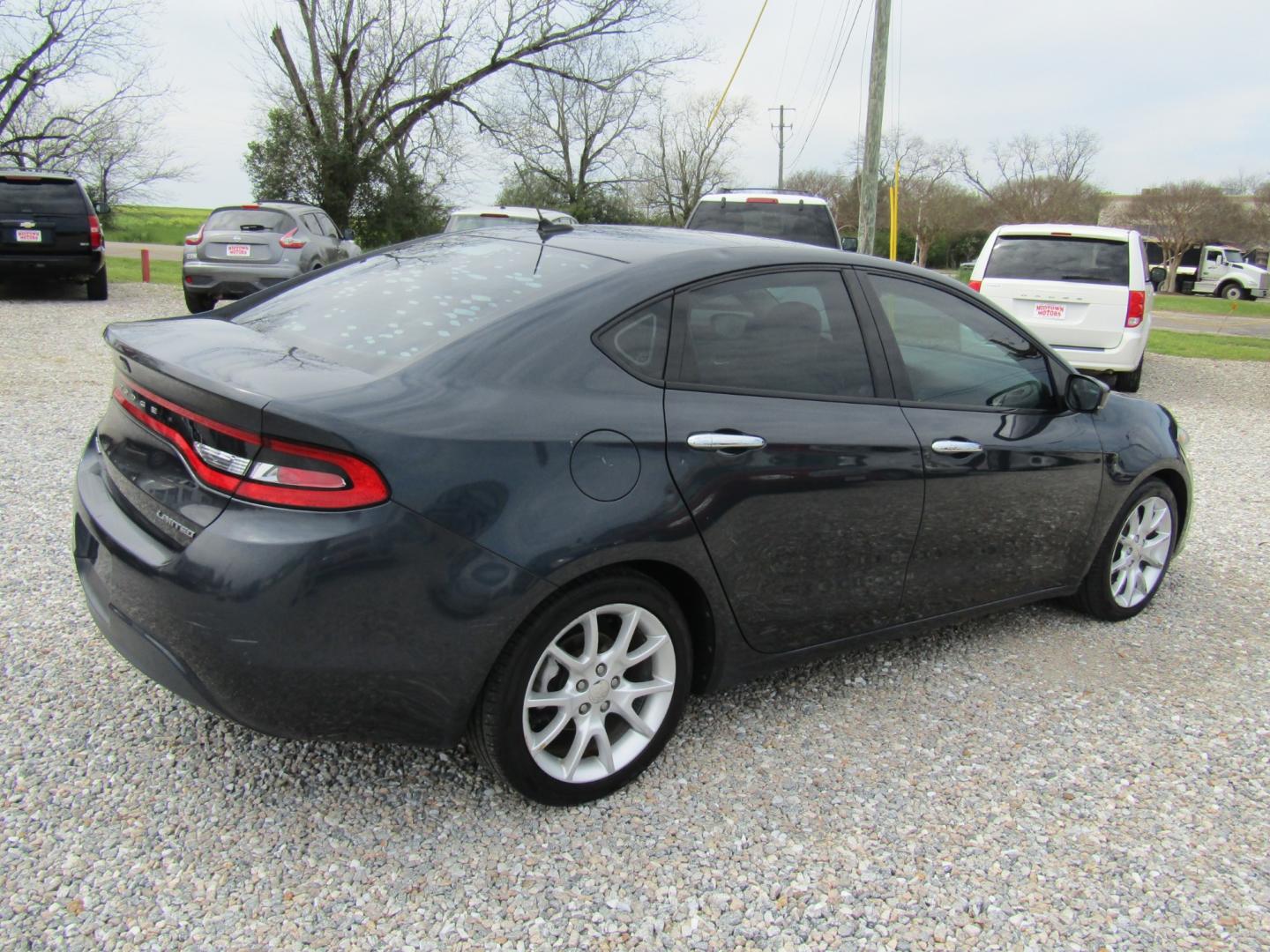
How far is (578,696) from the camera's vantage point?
8.48 ft

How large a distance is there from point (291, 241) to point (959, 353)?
1208 cm

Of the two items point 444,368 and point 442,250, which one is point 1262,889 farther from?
point 442,250

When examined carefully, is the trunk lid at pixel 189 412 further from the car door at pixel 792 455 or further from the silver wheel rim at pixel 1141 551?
the silver wheel rim at pixel 1141 551

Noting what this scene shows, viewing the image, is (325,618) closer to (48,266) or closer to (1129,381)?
(1129,381)

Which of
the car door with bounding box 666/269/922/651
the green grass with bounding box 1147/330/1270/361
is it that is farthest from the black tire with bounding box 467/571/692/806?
the green grass with bounding box 1147/330/1270/361

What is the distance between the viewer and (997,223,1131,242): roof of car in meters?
10.2

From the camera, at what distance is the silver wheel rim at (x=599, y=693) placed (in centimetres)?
254

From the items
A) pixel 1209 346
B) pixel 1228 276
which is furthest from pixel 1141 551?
pixel 1228 276

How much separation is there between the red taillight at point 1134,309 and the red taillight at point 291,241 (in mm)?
10492

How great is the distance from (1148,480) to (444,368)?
10.4ft

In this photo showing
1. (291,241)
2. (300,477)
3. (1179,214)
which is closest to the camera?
(300,477)

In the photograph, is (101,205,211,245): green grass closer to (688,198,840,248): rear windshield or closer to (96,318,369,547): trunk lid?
(688,198,840,248): rear windshield

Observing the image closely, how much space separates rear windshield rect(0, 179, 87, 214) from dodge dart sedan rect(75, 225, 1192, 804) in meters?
12.8

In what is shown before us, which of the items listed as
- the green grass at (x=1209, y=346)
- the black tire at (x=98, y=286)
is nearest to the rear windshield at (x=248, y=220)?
the black tire at (x=98, y=286)
